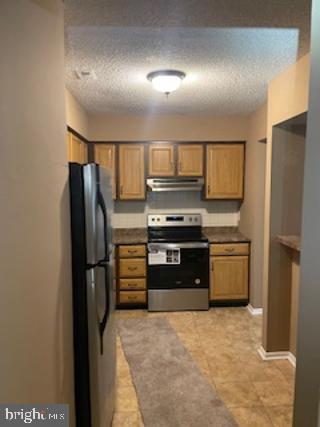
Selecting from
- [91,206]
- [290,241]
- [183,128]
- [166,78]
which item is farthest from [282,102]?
[91,206]

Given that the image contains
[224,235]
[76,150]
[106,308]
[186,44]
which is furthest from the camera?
[224,235]

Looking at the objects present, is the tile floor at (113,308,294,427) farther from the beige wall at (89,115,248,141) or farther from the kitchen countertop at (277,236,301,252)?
the beige wall at (89,115,248,141)

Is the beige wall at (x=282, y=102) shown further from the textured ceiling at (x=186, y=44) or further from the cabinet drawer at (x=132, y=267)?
the cabinet drawer at (x=132, y=267)

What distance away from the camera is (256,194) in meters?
3.87

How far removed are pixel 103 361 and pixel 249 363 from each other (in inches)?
65.3

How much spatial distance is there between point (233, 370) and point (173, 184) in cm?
232

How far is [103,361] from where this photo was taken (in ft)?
5.83

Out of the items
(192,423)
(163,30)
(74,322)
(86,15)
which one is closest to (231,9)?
(163,30)

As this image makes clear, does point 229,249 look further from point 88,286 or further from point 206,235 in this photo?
point 88,286

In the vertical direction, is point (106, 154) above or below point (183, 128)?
below

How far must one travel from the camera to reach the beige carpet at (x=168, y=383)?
7.12 ft

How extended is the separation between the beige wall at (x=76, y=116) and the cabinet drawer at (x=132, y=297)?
6.83 ft

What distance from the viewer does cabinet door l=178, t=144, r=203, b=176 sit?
13.9 ft

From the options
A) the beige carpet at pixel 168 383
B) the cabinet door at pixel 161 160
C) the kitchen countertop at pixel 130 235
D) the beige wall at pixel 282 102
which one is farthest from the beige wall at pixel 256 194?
the kitchen countertop at pixel 130 235
